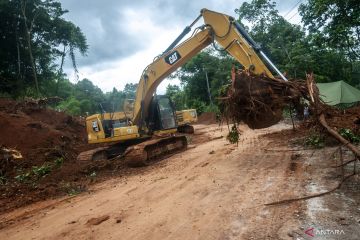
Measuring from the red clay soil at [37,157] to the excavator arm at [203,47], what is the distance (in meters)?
3.17

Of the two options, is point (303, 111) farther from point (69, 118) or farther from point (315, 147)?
point (69, 118)

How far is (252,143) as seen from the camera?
38.0 ft

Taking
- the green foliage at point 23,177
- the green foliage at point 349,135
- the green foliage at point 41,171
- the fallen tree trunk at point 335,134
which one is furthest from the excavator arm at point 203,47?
the green foliage at point 23,177

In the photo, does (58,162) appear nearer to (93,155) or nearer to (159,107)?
(93,155)

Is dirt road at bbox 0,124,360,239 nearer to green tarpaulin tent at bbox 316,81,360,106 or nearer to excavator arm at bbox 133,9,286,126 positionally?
excavator arm at bbox 133,9,286,126

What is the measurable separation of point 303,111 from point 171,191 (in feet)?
10.2

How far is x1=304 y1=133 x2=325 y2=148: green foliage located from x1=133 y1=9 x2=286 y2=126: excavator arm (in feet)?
8.67

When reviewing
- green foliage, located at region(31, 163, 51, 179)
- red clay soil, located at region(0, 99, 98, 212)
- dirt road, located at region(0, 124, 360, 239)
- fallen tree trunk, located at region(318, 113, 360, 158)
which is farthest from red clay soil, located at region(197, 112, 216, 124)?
fallen tree trunk, located at region(318, 113, 360, 158)

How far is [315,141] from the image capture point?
9336 millimetres

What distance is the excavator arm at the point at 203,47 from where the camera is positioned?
8.38 m

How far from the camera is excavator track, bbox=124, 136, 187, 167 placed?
33.3 ft

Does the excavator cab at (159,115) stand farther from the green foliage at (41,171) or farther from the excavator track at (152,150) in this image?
the green foliage at (41,171)

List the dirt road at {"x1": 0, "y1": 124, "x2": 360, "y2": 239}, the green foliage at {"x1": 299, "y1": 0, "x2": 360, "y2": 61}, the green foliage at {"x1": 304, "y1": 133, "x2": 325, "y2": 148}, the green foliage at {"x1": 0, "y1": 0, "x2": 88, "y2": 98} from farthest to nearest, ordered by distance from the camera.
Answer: the green foliage at {"x1": 0, "y1": 0, "x2": 88, "y2": 98}, the green foliage at {"x1": 299, "y1": 0, "x2": 360, "y2": 61}, the green foliage at {"x1": 304, "y1": 133, "x2": 325, "y2": 148}, the dirt road at {"x1": 0, "y1": 124, "x2": 360, "y2": 239}

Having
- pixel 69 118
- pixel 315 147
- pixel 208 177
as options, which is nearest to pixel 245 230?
pixel 208 177
